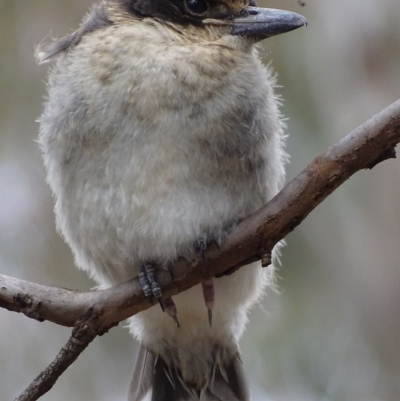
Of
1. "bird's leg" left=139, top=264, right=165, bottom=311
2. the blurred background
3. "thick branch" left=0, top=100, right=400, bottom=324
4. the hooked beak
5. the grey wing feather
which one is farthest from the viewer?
the blurred background

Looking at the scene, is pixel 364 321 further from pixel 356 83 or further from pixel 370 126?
pixel 370 126

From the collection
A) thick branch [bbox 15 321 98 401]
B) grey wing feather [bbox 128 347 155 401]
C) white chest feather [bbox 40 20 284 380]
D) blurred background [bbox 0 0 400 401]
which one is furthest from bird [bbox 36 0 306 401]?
blurred background [bbox 0 0 400 401]

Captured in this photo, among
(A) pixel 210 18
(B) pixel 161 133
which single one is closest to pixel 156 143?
(B) pixel 161 133

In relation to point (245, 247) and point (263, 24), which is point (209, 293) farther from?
point (263, 24)

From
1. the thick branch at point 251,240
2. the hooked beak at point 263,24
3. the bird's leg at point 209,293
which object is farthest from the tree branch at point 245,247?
the hooked beak at point 263,24

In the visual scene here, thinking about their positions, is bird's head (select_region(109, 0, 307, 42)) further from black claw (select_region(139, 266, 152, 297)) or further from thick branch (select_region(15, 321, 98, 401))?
thick branch (select_region(15, 321, 98, 401))
